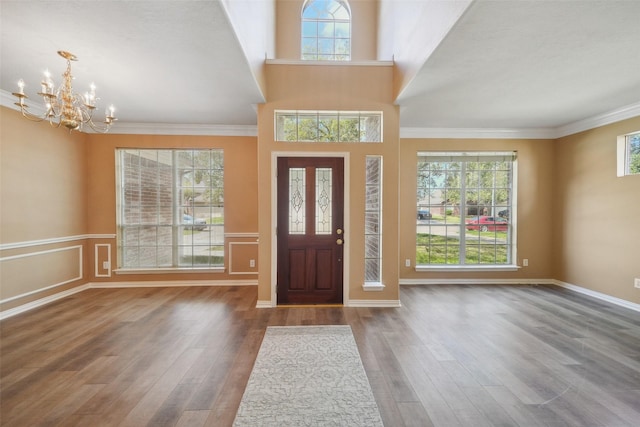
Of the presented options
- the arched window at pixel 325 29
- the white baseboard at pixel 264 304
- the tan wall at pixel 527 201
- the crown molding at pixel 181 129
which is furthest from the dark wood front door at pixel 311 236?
the arched window at pixel 325 29

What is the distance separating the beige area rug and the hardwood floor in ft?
0.36

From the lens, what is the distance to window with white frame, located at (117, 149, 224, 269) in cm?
476

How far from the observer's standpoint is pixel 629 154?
3898 mm

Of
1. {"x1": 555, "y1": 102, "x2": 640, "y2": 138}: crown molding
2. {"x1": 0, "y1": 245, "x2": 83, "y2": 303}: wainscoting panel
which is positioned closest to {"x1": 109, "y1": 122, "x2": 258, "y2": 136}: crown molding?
{"x1": 0, "y1": 245, "x2": 83, "y2": 303}: wainscoting panel

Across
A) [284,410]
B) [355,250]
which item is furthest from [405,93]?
[284,410]

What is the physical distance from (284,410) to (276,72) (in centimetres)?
379

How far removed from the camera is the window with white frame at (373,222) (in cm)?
381

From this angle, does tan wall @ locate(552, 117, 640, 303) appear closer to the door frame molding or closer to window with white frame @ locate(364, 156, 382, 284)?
window with white frame @ locate(364, 156, 382, 284)

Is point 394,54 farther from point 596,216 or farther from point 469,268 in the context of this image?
point 596,216

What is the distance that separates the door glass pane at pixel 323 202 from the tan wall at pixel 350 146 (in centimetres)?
28

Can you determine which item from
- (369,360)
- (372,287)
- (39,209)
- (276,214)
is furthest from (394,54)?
(39,209)

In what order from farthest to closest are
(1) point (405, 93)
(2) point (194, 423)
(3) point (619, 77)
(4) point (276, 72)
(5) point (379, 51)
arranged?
(5) point (379, 51) → (4) point (276, 72) → (1) point (405, 93) → (3) point (619, 77) → (2) point (194, 423)

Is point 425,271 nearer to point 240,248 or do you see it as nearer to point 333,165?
point 333,165

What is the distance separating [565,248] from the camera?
475 cm
